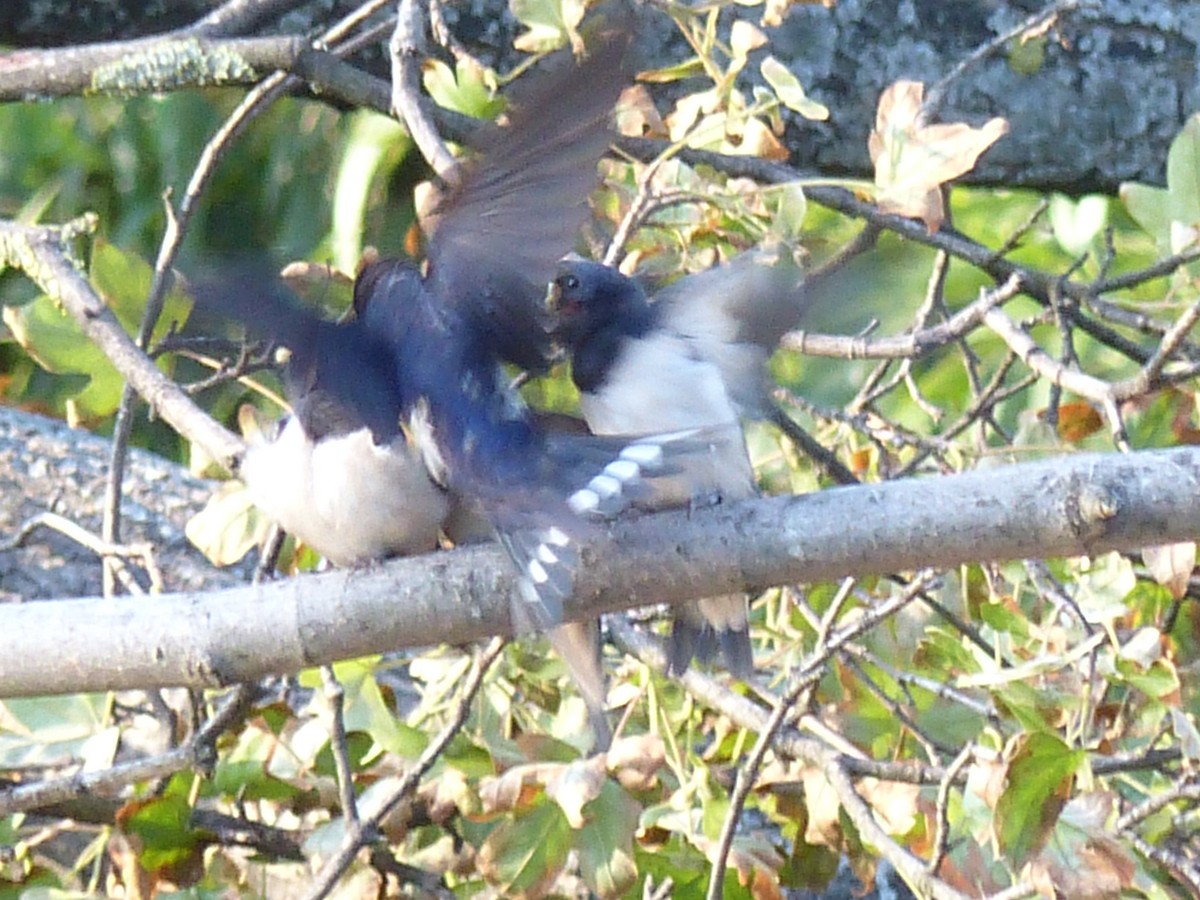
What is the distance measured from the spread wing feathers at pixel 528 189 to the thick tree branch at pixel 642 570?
0.69ft

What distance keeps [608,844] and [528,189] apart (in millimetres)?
506

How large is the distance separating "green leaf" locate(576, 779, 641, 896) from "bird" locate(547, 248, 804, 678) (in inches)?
5.0

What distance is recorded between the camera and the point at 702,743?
1.70 meters

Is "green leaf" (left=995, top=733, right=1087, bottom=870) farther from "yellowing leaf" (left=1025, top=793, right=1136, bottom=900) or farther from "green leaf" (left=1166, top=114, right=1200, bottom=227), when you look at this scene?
"green leaf" (left=1166, top=114, right=1200, bottom=227)

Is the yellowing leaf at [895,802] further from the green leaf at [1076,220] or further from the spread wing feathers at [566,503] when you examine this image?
the green leaf at [1076,220]

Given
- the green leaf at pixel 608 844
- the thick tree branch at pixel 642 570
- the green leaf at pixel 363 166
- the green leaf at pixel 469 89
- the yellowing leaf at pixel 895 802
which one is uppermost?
the green leaf at pixel 469 89

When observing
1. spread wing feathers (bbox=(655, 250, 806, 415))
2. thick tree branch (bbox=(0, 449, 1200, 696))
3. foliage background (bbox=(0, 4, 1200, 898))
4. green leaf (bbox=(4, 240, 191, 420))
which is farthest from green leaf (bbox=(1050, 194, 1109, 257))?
thick tree branch (bbox=(0, 449, 1200, 696))

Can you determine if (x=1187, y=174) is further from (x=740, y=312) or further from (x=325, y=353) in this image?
(x=325, y=353)

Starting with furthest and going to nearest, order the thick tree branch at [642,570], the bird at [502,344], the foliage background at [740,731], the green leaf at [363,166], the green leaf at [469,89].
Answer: the green leaf at [363,166] → the green leaf at [469,89] → the foliage background at [740,731] → the bird at [502,344] → the thick tree branch at [642,570]

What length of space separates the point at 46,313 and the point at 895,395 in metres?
1.59

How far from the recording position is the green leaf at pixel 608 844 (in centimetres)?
129

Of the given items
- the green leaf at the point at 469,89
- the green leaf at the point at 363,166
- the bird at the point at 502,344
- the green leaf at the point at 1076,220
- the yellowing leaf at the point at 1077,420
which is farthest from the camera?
the green leaf at the point at 363,166

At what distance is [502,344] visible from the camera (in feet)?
4.02

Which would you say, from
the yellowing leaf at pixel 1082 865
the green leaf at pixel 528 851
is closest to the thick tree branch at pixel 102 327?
the green leaf at pixel 528 851
